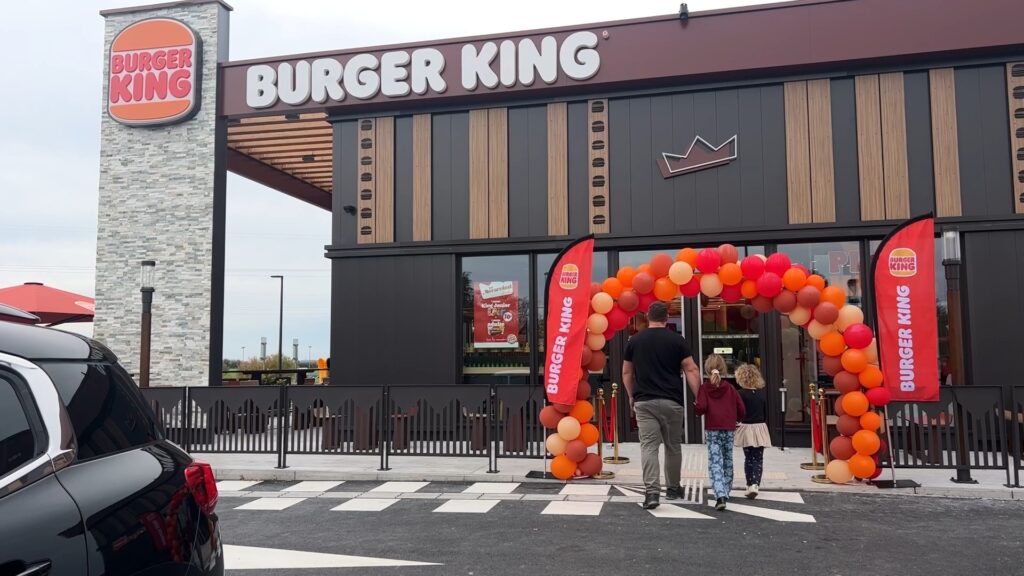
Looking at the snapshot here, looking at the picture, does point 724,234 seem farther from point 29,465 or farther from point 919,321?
point 29,465

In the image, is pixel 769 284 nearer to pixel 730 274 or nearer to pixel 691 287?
pixel 730 274

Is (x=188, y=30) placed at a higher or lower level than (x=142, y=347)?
higher

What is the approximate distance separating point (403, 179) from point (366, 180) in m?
0.70

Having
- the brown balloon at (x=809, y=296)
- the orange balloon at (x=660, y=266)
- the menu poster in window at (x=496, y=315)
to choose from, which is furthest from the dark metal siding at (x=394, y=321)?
the brown balloon at (x=809, y=296)

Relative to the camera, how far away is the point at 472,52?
1405cm

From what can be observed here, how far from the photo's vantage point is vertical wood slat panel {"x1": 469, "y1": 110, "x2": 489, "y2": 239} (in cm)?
1385

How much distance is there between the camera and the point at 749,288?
9.18 m

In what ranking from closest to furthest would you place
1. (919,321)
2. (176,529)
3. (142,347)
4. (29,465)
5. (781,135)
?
(29,465) < (176,529) < (919,321) < (781,135) < (142,347)

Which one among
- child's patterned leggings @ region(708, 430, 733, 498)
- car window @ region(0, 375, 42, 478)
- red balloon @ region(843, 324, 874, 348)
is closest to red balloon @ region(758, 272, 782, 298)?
red balloon @ region(843, 324, 874, 348)

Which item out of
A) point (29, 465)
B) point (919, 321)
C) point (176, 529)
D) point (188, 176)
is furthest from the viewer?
point (188, 176)

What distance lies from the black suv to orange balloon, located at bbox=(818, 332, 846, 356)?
771 centimetres

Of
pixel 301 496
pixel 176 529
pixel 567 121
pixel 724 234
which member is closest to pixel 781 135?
pixel 724 234

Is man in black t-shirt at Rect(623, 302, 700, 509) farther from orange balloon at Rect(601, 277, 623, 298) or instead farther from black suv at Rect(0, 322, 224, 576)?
black suv at Rect(0, 322, 224, 576)

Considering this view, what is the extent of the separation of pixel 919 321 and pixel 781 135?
4.88 m
